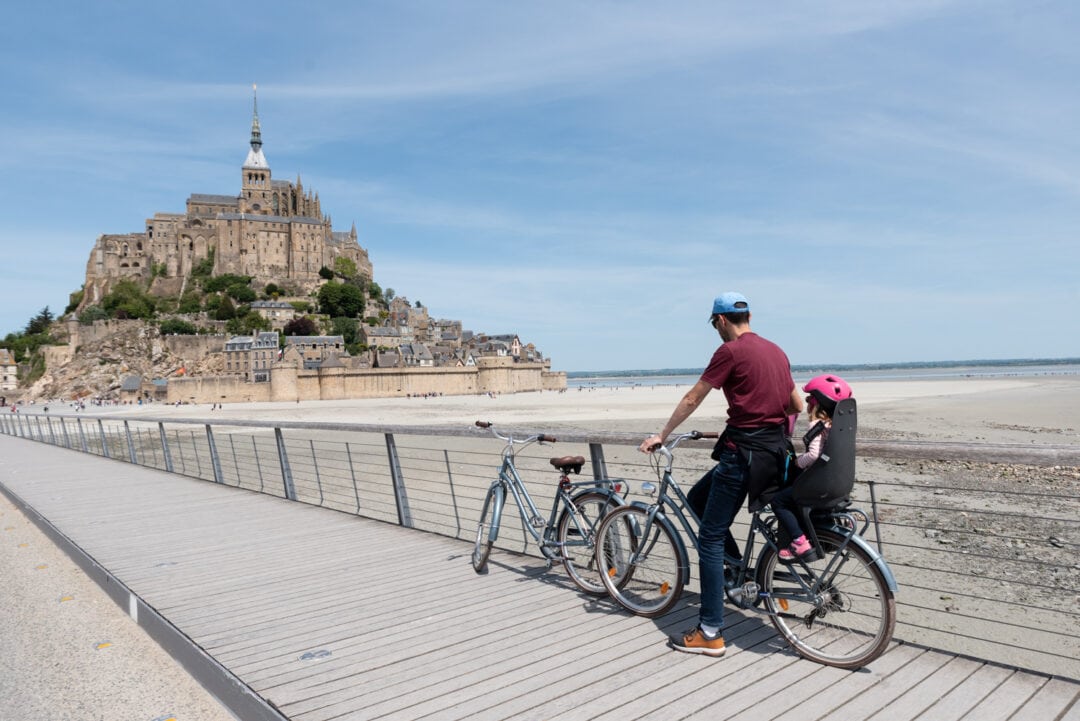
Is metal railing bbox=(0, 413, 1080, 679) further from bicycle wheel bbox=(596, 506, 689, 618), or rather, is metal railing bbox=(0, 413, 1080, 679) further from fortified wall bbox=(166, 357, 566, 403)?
fortified wall bbox=(166, 357, 566, 403)

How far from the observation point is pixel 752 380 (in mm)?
3137

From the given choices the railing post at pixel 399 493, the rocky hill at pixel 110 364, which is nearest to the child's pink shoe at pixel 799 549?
the railing post at pixel 399 493

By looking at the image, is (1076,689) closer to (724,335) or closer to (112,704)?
(724,335)

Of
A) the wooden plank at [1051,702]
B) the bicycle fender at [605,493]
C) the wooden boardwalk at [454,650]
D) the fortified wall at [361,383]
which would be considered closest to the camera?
the wooden plank at [1051,702]

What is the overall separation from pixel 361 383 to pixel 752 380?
69.1 m

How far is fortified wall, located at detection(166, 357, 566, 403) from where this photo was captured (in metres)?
61.8

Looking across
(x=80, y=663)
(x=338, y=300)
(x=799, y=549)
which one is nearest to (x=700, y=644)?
(x=799, y=549)

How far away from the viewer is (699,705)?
2.71 meters

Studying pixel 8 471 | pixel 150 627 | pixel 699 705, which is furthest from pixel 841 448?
pixel 8 471

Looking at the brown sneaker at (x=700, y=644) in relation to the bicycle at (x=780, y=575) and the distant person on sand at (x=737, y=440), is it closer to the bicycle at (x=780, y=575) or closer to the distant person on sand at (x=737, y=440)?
the distant person on sand at (x=737, y=440)

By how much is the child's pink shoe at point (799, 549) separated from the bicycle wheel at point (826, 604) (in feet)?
0.21

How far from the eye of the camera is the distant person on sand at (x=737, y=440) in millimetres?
3127

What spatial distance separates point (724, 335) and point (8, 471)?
12826 millimetres

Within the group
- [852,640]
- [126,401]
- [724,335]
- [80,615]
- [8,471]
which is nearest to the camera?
[852,640]
